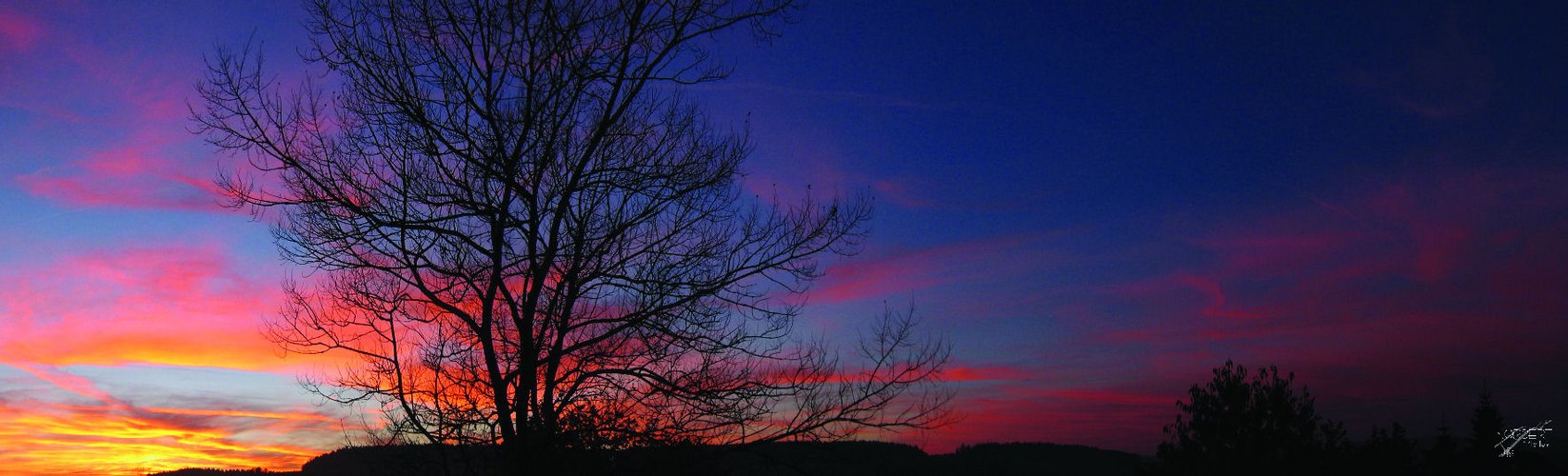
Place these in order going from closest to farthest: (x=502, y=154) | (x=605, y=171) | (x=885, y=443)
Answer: (x=502, y=154) < (x=605, y=171) < (x=885, y=443)

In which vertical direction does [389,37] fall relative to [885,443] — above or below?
above

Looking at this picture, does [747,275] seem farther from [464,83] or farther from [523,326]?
[464,83]

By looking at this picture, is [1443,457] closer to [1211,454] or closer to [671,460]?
[1211,454]

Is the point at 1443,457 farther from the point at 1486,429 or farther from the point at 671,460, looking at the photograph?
the point at 671,460

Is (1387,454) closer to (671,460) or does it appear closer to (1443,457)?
(1443,457)

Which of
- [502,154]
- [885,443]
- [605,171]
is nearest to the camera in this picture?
[502,154]

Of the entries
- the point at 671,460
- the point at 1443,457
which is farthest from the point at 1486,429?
the point at 671,460

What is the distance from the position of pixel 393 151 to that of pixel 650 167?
2374mm

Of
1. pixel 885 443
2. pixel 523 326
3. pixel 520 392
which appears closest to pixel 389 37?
pixel 523 326

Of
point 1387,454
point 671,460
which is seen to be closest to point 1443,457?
point 1387,454

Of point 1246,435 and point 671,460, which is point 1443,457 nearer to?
point 1246,435

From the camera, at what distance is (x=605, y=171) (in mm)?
9469

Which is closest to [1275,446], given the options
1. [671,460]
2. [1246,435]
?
[1246,435]

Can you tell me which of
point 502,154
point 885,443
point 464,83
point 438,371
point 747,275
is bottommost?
point 885,443
